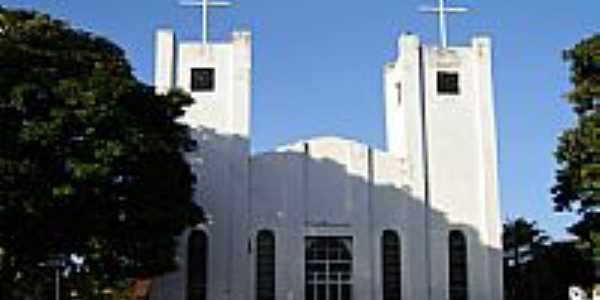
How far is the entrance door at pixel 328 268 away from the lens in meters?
43.2

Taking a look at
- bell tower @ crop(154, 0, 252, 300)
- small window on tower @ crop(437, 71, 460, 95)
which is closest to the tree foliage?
small window on tower @ crop(437, 71, 460, 95)

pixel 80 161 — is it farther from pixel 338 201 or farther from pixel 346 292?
pixel 346 292

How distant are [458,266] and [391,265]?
2744 mm

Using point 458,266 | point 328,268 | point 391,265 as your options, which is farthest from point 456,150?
point 328,268

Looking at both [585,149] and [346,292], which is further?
[346,292]

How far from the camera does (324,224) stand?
143ft

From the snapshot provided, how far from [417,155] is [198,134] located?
351 inches

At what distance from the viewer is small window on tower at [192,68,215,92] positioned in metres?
44.4

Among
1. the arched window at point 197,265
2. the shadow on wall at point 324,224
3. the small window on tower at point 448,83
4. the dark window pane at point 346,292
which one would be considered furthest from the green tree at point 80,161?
the small window on tower at point 448,83

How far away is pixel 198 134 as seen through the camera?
143 feet

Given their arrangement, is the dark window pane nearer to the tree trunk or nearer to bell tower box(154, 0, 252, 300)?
bell tower box(154, 0, 252, 300)

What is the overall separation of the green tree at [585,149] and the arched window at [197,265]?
14.2m

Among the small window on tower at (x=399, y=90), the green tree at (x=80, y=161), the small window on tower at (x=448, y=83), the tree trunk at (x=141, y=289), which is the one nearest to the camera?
the green tree at (x=80, y=161)

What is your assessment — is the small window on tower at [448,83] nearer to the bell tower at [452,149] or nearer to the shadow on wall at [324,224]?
the bell tower at [452,149]
